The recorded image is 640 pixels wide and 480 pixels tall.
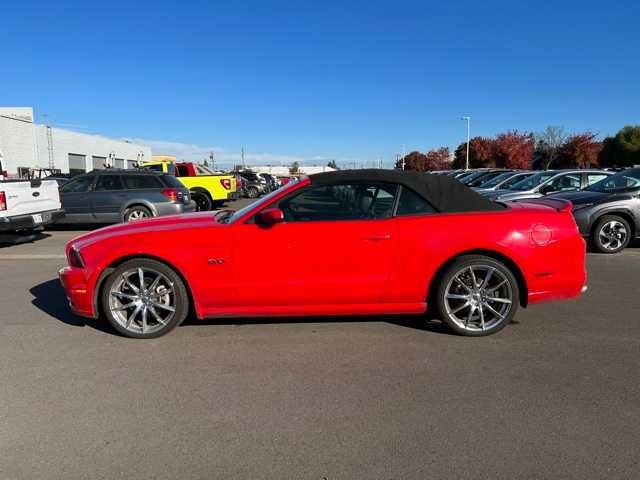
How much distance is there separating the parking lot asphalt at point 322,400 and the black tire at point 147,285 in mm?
126

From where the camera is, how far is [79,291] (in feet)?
15.0

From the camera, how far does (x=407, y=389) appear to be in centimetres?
359

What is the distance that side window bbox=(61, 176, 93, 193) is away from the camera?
1292cm

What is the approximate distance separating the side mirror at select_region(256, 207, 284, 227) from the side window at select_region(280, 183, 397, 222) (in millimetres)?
133

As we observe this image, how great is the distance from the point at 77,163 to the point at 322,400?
57157mm

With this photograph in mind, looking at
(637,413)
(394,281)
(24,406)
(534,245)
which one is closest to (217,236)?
(394,281)

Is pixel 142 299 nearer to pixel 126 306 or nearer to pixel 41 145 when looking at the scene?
pixel 126 306

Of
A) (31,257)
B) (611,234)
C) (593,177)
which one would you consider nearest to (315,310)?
(31,257)

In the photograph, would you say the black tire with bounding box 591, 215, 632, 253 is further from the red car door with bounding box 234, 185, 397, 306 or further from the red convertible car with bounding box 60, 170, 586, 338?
the red car door with bounding box 234, 185, 397, 306

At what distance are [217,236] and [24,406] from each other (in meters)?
1.92

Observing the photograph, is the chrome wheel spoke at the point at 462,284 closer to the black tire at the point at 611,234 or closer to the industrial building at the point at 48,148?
the black tire at the point at 611,234

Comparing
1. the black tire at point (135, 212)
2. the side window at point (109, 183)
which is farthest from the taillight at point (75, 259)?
the side window at point (109, 183)

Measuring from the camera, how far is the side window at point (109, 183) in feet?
42.4

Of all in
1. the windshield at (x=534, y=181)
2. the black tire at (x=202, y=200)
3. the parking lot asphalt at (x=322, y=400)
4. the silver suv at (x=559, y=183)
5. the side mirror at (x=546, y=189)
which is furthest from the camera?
the black tire at (x=202, y=200)
